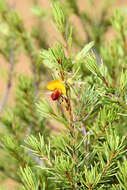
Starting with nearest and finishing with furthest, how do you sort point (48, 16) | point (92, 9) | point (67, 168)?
1. point (67, 168)
2. point (48, 16)
3. point (92, 9)

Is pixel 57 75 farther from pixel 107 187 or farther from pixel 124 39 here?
pixel 124 39

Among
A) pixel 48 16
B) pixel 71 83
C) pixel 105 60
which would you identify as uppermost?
pixel 48 16

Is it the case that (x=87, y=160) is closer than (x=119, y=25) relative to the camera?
Yes

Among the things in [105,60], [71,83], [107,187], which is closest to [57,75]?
[71,83]

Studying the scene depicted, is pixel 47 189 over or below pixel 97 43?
below

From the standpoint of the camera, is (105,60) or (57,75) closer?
(57,75)

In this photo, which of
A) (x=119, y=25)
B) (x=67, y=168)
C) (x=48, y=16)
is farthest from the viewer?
(x=48, y=16)

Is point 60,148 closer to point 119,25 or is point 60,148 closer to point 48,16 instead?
point 119,25

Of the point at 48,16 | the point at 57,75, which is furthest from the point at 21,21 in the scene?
the point at 57,75

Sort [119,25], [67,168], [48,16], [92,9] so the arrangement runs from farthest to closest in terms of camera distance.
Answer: [92,9] → [48,16] → [119,25] → [67,168]
